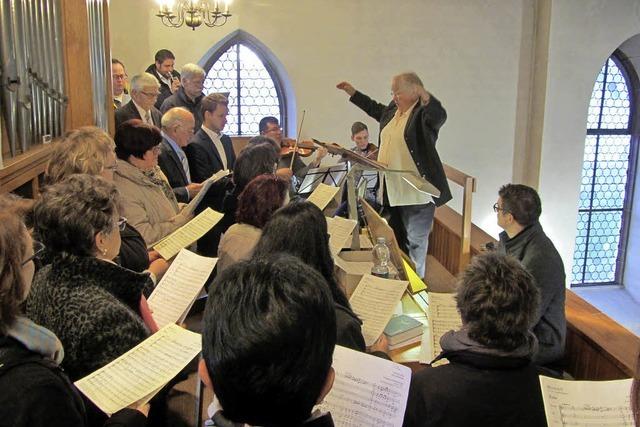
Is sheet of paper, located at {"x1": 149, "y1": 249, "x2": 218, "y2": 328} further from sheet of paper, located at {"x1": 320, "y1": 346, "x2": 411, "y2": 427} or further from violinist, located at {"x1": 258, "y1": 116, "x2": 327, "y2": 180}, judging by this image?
violinist, located at {"x1": 258, "y1": 116, "x2": 327, "y2": 180}

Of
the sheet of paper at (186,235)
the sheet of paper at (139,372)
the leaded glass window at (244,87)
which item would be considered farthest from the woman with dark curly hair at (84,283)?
the leaded glass window at (244,87)

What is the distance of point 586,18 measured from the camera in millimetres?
7586

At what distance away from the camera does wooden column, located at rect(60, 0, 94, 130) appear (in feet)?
10.8

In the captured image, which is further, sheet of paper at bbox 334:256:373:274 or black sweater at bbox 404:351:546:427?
sheet of paper at bbox 334:256:373:274

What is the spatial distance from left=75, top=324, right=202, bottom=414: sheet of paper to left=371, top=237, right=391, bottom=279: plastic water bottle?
1.27m

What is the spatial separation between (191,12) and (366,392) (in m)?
5.22

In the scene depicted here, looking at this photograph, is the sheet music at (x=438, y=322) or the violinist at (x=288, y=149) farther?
the violinist at (x=288, y=149)

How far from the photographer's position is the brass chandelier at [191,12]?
5.97m

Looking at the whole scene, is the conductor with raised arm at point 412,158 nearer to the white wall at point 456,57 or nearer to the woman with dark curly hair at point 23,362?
the woman with dark curly hair at point 23,362

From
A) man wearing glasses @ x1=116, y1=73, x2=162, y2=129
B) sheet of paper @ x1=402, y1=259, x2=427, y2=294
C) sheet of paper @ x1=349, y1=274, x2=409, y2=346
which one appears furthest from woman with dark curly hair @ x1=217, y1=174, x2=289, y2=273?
man wearing glasses @ x1=116, y1=73, x2=162, y2=129

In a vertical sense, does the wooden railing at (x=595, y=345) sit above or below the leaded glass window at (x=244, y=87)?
below

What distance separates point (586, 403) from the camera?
5.28ft

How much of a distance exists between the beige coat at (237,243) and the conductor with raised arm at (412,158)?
1.63 meters

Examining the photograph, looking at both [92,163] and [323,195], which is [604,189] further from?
[92,163]
